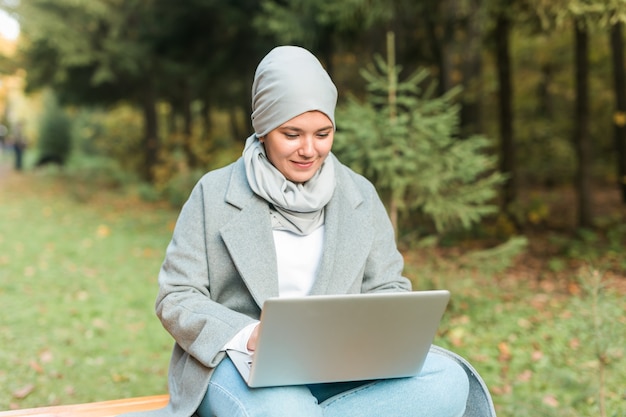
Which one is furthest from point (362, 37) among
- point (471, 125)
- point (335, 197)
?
point (335, 197)

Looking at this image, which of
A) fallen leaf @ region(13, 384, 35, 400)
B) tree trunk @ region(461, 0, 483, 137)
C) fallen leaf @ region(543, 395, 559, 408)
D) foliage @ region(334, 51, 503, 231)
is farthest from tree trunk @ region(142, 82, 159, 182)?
fallen leaf @ region(543, 395, 559, 408)

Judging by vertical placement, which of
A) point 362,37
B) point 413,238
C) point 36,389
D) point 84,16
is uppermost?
point 84,16

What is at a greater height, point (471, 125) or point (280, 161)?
point (280, 161)

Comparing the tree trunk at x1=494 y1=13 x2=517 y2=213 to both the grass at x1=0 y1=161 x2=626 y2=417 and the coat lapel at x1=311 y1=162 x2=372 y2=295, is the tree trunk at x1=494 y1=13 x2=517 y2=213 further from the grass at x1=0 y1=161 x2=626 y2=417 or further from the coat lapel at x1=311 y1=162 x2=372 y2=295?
the coat lapel at x1=311 y1=162 x2=372 y2=295

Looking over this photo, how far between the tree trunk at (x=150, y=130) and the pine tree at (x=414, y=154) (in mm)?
11331

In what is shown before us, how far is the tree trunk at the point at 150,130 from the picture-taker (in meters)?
15.7

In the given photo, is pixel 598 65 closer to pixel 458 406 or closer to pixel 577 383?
pixel 577 383

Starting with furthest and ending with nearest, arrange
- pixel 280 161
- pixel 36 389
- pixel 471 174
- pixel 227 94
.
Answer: pixel 227 94 → pixel 471 174 → pixel 36 389 → pixel 280 161

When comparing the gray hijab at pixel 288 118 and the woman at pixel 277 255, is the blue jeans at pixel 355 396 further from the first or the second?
the gray hijab at pixel 288 118

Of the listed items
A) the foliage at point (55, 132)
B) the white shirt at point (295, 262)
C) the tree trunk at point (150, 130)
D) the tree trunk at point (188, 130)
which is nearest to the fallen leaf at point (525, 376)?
the white shirt at point (295, 262)

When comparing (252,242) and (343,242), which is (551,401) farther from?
(252,242)

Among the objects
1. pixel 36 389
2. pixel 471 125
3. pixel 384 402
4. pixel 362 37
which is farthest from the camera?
pixel 471 125

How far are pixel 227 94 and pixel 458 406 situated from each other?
530 inches

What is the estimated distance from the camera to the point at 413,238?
16.8ft
